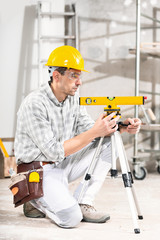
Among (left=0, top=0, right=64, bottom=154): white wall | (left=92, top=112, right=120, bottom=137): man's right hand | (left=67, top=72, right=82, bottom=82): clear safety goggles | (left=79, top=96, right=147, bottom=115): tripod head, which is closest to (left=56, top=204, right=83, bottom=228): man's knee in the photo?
(left=92, top=112, right=120, bottom=137): man's right hand

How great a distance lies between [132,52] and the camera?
3832mm

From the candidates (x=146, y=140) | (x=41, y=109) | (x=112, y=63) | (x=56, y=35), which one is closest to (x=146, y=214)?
(x=41, y=109)

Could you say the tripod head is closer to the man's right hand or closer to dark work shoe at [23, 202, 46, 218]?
the man's right hand

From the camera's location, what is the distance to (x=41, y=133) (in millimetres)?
2100

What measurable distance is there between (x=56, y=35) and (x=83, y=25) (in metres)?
0.32

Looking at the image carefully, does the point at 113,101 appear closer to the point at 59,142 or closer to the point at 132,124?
the point at 132,124

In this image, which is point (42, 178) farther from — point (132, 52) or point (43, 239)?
point (132, 52)

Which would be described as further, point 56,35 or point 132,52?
point 56,35

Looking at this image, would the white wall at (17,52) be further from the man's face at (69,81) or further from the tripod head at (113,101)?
the tripod head at (113,101)

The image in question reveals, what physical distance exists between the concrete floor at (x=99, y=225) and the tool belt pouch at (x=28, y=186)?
0.55ft

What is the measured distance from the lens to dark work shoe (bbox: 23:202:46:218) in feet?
7.60

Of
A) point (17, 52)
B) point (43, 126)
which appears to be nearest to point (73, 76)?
point (43, 126)

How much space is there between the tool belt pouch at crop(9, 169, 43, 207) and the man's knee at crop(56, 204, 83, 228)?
0.56 feet

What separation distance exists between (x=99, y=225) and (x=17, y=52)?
2506 mm
